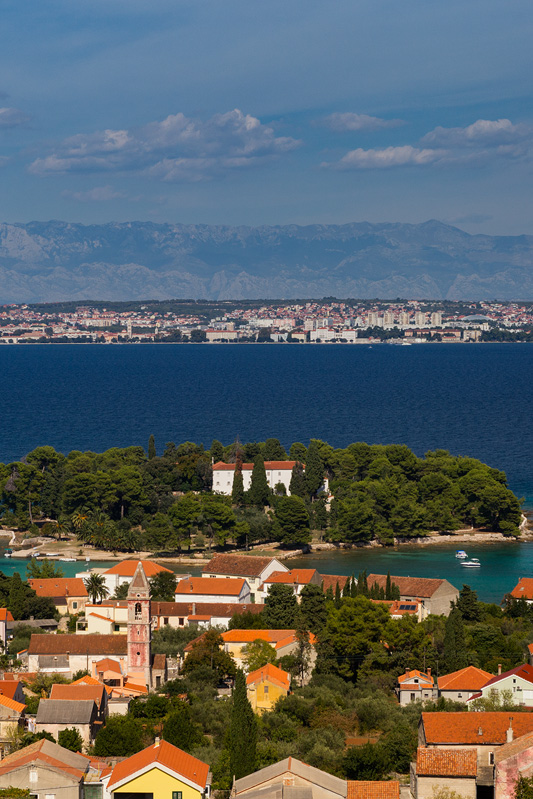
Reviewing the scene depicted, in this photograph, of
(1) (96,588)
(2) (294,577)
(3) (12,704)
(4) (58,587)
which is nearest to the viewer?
(3) (12,704)

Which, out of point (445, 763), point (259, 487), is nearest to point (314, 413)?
point (259, 487)

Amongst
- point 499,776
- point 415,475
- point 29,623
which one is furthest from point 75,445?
point 499,776

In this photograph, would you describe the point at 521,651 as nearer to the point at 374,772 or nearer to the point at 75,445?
the point at 374,772

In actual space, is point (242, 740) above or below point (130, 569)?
above

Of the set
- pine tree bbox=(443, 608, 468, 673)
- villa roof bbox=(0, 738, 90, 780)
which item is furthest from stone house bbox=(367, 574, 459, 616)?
villa roof bbox=(0, 738, 90, 780)

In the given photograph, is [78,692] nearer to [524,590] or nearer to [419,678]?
[419,678]

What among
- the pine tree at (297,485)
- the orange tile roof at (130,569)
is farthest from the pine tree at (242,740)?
the pine tree at (297,485)

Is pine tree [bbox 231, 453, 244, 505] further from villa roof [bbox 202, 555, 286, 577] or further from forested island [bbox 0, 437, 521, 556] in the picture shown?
villa roof [bbox 202, 555, 286, 577]
